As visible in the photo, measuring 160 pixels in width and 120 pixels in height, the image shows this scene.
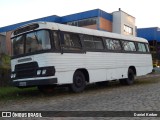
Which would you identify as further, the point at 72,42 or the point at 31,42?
the point at 72,42

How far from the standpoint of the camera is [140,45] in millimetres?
20328

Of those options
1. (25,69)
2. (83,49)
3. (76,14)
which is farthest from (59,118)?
(76,14)

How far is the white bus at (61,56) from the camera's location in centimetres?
1227

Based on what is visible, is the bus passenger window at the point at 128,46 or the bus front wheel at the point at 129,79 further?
the bus front wheel at the point at 129,79

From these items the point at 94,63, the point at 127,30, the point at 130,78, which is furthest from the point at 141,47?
the point at 127,30

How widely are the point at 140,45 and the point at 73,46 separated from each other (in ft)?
26.0

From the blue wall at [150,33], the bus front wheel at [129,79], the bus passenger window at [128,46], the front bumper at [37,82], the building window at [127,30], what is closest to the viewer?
the front bumper at [37,82]

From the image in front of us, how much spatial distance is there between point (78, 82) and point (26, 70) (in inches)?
92.5

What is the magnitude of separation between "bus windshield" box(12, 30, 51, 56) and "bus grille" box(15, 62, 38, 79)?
55cm

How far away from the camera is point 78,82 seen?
44.9 feet

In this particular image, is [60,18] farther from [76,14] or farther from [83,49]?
[83,49]

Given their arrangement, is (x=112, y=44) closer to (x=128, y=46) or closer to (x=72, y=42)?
(x=128, y=46)

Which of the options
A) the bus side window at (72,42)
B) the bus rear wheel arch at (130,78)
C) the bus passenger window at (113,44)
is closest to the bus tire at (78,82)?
the bus side window at (72,42)

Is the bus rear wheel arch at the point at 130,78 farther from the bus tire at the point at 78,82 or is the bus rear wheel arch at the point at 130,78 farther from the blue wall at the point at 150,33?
the blue wall at the point at 150,33
